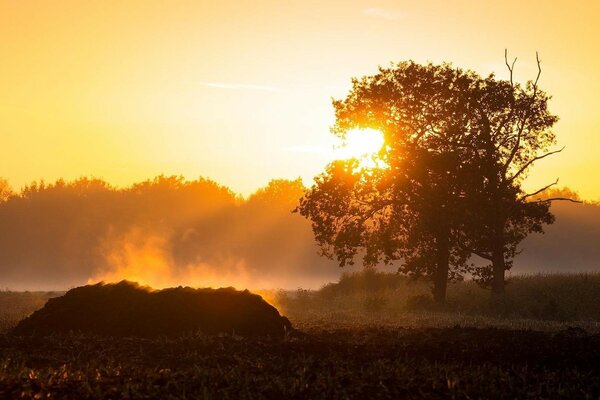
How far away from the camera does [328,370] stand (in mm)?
14633

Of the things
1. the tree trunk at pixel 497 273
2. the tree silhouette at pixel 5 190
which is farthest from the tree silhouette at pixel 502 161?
the tree silhouette at pixel 5 190

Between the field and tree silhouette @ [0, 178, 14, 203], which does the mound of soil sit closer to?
the field

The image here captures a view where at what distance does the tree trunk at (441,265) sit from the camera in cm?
3738

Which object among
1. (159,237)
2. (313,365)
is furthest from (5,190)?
(313,365)

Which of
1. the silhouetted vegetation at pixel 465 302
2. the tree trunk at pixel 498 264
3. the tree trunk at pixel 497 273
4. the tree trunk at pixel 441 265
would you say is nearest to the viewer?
the silhouetted vegetation at pixel 465 302

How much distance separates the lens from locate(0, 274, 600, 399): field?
1268cm

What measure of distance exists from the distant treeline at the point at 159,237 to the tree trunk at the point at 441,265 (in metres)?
61.7

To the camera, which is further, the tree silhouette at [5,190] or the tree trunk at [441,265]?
the tree silhouette at [5,190]

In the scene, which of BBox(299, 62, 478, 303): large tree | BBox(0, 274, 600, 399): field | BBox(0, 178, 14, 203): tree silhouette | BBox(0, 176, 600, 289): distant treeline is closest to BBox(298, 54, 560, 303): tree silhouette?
BBox(299, 62, 478, 303): large tree

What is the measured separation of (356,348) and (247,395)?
6516mm

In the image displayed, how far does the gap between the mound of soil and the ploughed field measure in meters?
1.64

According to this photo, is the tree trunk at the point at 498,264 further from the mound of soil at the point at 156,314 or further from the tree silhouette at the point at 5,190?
the tree silhouette at the point at 5,190

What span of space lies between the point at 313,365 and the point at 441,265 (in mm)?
23234

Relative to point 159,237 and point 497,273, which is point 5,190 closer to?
point 159,237
